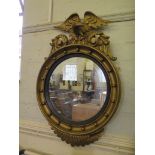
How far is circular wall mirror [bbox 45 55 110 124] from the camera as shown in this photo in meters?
1.54

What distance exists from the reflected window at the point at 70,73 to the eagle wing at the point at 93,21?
0.36 m

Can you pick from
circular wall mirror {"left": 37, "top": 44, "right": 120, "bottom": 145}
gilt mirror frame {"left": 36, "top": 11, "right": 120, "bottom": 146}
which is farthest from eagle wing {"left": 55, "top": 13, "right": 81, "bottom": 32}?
circular wall mirror {"left": 37, "top": 44, "right": 120, "bottom": 145}

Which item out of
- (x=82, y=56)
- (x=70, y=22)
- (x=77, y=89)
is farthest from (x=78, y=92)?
(x=70, y=22)

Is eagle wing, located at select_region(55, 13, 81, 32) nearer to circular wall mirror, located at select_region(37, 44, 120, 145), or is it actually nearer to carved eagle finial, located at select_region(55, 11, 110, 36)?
carved eagle finial, located at select_region(55, 11, 110, 36)

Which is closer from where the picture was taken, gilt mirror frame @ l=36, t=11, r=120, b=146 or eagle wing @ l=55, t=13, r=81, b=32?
gilt mirror frame @ l=36, t=11, r=120, b=146

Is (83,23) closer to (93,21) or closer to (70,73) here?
(93,21)

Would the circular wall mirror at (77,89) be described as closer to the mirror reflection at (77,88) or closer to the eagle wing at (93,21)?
the mirror reflection at (77,88)

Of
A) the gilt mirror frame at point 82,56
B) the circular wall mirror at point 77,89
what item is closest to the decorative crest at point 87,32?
the gilt mirror frame at point 82,56

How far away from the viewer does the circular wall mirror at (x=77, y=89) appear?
5.06 ft

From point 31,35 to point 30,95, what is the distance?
0.60 m
